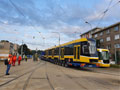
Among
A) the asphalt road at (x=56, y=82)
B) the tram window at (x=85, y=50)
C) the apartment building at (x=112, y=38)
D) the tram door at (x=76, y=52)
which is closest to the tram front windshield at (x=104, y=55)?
the tram door at (x=76, y=52)

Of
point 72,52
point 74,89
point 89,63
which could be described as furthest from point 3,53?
point 74,89

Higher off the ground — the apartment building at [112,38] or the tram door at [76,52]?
the apartment building at [112,38]

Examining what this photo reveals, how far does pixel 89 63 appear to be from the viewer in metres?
13.4

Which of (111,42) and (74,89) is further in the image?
(111,42)

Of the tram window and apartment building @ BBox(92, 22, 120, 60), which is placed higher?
apartment building @ BBox(92, 22, 120, 60)

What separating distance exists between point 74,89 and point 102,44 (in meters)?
39.1

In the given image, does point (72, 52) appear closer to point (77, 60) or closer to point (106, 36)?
point (77, 60)

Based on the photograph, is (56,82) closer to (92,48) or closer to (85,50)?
(85,50)

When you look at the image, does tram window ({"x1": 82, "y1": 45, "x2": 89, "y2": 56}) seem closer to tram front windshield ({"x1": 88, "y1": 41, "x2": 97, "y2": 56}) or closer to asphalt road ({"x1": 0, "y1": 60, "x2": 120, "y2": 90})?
tram front windshield ({"x1": 88, "y1": 41, "x2": 97, "y2": 56})

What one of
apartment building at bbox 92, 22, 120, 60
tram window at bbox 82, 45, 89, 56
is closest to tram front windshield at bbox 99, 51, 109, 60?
tram window at bbox 82, 45, 89, 56

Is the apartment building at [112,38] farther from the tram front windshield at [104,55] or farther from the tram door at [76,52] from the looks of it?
the tram door at [76,52]

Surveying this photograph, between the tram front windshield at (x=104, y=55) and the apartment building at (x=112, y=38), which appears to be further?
the apartment building at (x=112, y=38)

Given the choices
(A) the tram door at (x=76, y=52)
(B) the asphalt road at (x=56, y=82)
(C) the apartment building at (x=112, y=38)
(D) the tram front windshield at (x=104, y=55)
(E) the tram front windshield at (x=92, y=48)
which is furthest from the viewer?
(C) the apartment building at (x=112, y=38)

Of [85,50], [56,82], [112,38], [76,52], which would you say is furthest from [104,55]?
[112,38]
